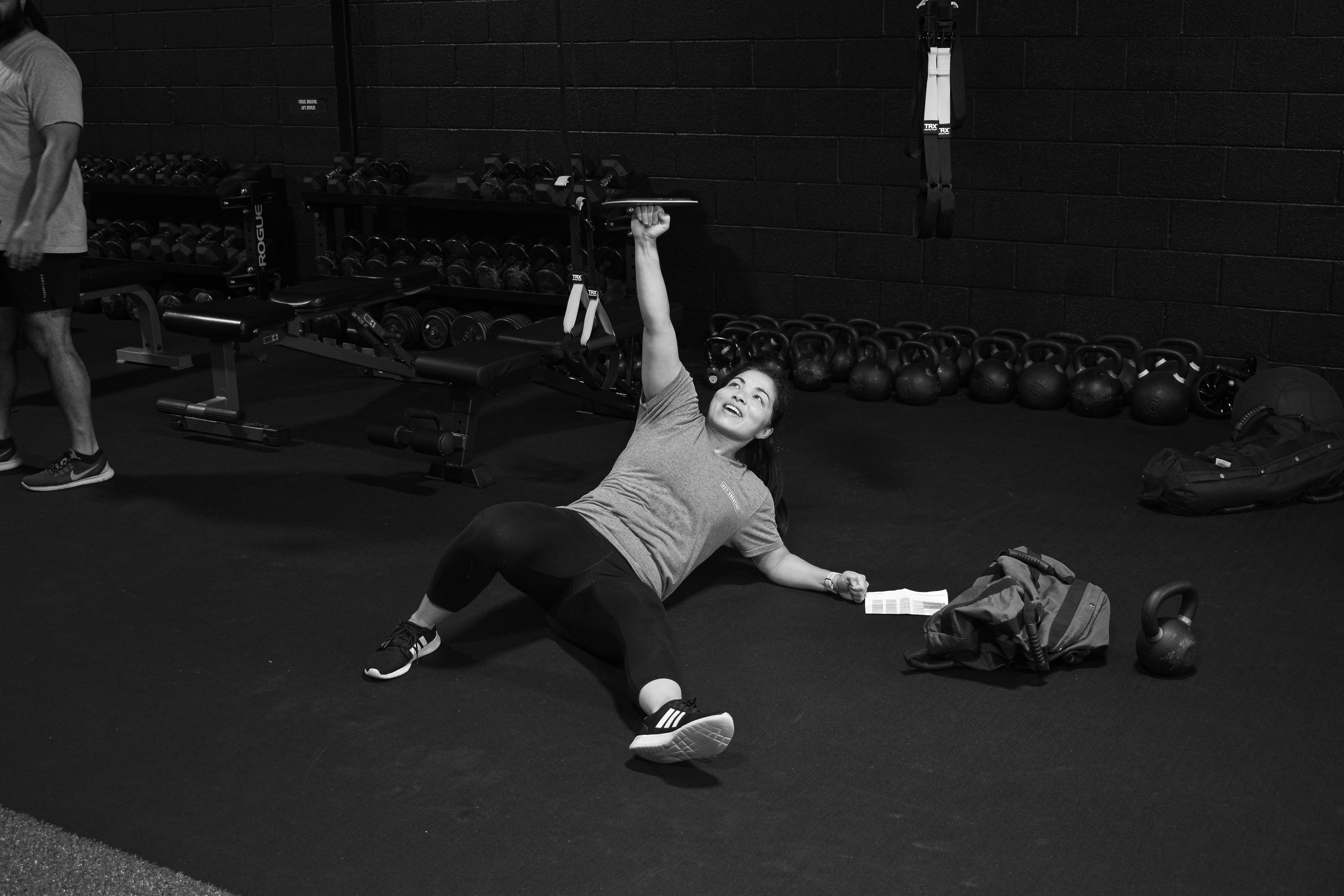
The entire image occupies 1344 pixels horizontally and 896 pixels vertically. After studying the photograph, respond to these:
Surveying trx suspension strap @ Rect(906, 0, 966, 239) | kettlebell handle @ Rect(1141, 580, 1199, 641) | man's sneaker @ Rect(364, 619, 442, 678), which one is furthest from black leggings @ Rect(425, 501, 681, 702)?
trx suspension strap @ Rect(906, 0, 966, 239)

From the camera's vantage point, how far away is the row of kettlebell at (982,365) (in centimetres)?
469

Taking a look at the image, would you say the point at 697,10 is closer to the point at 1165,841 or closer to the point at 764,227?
the point at 764,227

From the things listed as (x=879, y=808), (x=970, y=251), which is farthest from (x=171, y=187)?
(x=879, y=808)

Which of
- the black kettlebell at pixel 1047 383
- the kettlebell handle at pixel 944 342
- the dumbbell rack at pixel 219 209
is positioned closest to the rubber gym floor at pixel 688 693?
the black kettlebell at pixel 1047 383

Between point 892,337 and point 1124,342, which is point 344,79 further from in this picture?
point 1124,342

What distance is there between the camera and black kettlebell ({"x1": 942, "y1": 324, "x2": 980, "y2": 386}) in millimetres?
5164

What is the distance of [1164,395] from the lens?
4.59 meters

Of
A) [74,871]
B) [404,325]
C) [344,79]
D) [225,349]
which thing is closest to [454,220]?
[404,325]

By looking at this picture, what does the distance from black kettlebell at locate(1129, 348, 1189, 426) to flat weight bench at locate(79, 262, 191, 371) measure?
408cm

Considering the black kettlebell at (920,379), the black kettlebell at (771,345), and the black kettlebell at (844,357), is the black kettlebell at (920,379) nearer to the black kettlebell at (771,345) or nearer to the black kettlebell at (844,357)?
the black kettlebell at (844,357)

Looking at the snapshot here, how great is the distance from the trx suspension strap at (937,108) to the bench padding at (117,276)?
11.6ft

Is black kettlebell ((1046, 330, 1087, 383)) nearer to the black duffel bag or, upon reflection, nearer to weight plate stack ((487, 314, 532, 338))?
the black duffel bag

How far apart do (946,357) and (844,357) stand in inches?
16.7

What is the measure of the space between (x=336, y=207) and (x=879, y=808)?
522 cm
